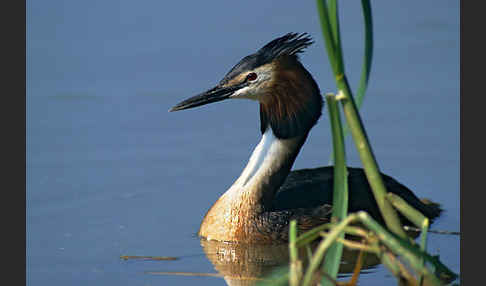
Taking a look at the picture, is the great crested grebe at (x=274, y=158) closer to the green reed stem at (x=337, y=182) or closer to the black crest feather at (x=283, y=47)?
the black crest feather at (x=283, y=47)

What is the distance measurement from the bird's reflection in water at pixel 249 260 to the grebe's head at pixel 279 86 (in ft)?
3.07

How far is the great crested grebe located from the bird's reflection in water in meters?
0.09

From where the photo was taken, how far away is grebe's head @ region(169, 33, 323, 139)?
6.86 m

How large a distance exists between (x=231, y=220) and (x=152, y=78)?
10.4 ft

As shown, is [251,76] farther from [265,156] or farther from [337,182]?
[337,182]

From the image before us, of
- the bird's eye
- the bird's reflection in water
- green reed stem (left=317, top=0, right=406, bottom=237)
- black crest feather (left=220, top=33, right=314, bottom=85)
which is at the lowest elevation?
the bird's reflection in water

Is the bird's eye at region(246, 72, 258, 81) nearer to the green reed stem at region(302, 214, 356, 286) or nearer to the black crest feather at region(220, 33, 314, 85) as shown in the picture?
the black crest feather at region(220, 33, 314, 85)

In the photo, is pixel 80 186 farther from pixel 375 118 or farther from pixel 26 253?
pixel 375 118

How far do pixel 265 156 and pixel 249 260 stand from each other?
924mm

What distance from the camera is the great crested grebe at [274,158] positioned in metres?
6.85

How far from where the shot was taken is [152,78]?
966 centimetres

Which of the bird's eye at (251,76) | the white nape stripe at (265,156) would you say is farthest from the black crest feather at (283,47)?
the white nape stripe at (265,156)

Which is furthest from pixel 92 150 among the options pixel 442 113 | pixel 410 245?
pixel 410 245

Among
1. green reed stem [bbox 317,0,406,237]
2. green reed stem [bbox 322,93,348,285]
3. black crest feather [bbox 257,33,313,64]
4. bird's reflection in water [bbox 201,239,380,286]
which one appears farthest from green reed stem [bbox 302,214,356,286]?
black crest feather [bbox 257,33,313,64]
